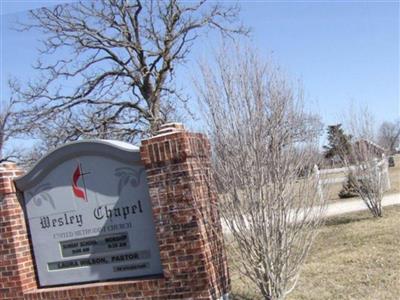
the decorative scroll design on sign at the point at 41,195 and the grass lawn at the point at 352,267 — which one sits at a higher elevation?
the decorative scroll design on sign at the point at 41,195

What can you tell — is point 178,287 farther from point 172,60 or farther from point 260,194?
point 172,60

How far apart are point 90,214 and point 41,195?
0.77 meters

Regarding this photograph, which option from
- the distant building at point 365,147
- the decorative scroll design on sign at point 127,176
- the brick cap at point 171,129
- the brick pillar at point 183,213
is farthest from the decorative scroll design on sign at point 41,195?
the distant building at point 365,147

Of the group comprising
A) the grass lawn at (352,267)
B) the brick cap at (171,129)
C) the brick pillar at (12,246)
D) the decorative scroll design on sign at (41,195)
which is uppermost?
the brick cap at (171,129)

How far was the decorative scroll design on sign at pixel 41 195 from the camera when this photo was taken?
6.28m

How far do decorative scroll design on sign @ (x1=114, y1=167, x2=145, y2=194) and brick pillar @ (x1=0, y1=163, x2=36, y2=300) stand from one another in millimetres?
1537

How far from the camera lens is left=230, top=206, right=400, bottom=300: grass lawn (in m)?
6.42

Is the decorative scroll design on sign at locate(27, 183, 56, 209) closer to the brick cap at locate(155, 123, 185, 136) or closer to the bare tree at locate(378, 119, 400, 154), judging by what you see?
the brick cap at locate(155, 123, 185, 136)

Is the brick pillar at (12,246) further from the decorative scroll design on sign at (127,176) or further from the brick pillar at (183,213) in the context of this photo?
the brick pillar at (183,213)

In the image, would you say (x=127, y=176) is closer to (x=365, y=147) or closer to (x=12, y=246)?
→ (x=12, y=246)

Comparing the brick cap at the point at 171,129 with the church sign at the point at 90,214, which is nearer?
the brick cap at the point at 171,129

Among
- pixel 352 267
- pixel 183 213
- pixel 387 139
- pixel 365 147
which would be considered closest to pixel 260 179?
pixel 183 213

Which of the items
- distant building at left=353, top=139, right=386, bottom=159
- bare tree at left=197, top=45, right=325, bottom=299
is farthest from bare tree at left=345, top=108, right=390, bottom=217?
bare tree at left=197, top=45, right=325, bottom=299

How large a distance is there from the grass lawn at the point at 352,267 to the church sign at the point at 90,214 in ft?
5.41
